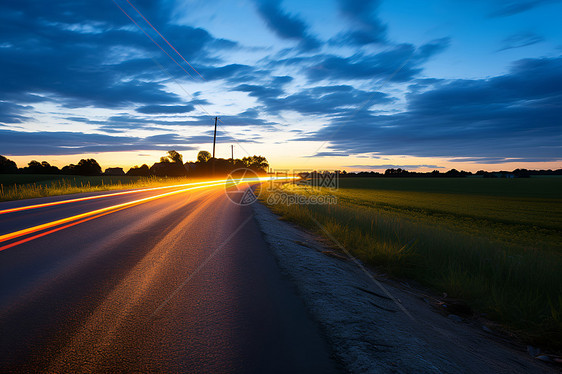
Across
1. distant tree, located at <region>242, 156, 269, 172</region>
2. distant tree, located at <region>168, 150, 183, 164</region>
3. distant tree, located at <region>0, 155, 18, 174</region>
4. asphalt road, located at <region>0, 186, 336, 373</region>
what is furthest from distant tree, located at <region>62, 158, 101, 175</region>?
asphalt road, located at <region>0, 186, 336, 373</region>

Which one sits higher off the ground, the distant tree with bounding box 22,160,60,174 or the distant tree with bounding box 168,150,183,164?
the distant tree with bounding box 168,150,183,164

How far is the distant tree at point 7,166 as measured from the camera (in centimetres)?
8388

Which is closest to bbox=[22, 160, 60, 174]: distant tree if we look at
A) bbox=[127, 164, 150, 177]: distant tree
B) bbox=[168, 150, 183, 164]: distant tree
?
bbox=[127, 164, 150, 177]: distant tree

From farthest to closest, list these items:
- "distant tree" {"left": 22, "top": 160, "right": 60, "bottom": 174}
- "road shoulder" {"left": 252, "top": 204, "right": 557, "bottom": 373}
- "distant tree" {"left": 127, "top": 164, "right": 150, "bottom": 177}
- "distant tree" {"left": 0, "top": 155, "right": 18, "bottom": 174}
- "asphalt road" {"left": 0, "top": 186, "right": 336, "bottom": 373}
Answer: "distant tree" {"left": 127, "top": 164, "right": 150, "bottom": 177}, "distant tree" {"left": 22, "top": 160, "right": 60, "bottom": 174}, "distant tree" {"left": 0, "top": 155, "right": 18, "bottom": 174}, "road shoulder" {"left": 252, "top": 204, "right": 557, "bottom": 373}, "asphalt road" {"left": 0, "top": 186, "right": 336, "bottom": 373}

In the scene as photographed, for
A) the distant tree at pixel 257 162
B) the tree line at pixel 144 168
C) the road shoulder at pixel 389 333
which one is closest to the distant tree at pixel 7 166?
the tree line at pixel 144 168

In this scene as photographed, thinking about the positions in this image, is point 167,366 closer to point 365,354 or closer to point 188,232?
point 365,354

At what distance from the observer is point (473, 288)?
17.4ft

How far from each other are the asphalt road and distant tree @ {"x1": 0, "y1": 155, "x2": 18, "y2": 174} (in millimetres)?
105676

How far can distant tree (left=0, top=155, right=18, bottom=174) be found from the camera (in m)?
83.9

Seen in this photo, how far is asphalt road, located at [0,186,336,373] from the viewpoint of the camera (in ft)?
8.22

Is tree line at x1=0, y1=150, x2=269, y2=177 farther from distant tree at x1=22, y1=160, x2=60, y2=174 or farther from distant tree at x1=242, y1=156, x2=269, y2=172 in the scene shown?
distant tree at x1=242, y1=156, x2=269, y2=172

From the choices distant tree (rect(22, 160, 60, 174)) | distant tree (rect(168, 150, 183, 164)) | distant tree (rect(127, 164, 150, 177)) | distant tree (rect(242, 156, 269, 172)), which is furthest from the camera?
distant tree (rect(242, 156, 269, 172))

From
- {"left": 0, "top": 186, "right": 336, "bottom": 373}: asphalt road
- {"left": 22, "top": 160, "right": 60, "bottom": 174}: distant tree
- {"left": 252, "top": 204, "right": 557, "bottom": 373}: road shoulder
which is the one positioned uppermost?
{"left": 22, "top": 160, "right": 60, "bottom": 174}: distant tree

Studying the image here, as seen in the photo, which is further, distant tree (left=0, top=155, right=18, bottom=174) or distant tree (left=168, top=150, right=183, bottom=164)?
distant tree (left=168, top=150, right=183, bottom=164)
